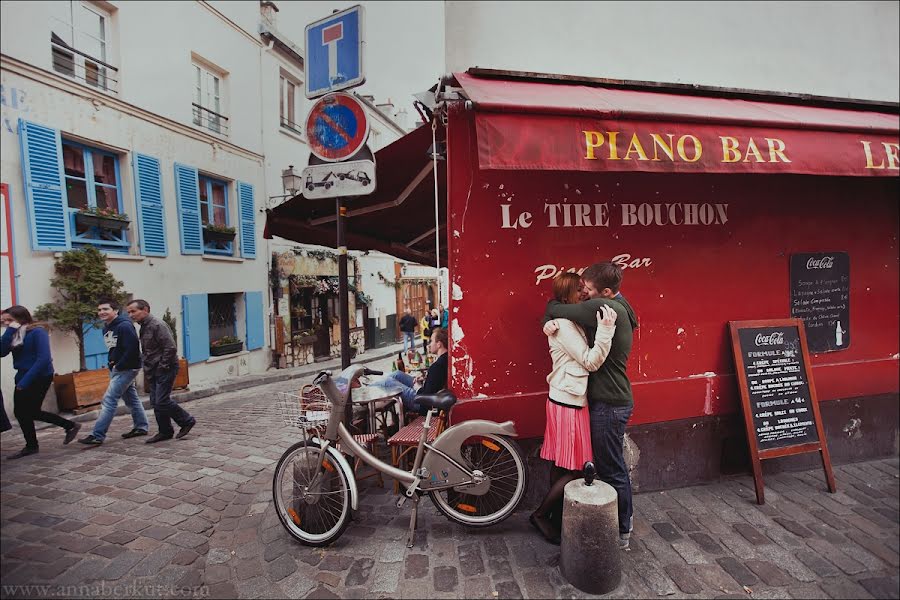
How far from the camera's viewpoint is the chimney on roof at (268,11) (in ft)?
11.7

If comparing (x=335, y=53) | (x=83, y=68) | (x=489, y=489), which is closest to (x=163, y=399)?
(x=83, y=68)

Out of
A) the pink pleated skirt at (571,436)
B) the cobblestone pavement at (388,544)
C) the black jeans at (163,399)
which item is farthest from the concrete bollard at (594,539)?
the black jeans at (163,399)

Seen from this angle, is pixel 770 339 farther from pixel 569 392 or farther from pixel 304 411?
pixel 304 411

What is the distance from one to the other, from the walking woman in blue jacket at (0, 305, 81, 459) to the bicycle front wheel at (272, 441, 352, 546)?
1319 mm

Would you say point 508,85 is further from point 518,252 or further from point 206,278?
point 206,278

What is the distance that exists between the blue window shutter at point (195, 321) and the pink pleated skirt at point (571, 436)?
2887mm

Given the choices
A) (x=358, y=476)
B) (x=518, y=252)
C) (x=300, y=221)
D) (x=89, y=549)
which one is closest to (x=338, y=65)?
(x=518, y=252)

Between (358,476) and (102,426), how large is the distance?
2.77m

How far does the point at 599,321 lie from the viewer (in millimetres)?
2543

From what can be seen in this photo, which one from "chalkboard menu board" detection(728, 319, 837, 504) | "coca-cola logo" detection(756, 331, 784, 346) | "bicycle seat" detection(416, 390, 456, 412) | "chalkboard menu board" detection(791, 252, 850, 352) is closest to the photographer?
"bicycle seat" detection(416, 390, 456, 412)

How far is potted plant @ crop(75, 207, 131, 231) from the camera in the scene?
91.6 inches

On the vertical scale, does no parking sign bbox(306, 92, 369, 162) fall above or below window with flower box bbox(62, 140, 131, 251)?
above

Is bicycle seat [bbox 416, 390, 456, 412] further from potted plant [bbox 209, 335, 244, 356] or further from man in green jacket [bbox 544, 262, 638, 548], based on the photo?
potted plant [bbox 209, 335, 244, 356]

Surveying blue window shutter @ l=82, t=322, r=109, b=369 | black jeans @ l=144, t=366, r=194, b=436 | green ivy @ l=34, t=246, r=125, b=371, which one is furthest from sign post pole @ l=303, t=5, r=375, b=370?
black jeans @ l=144, t=366, r=194, b=436
